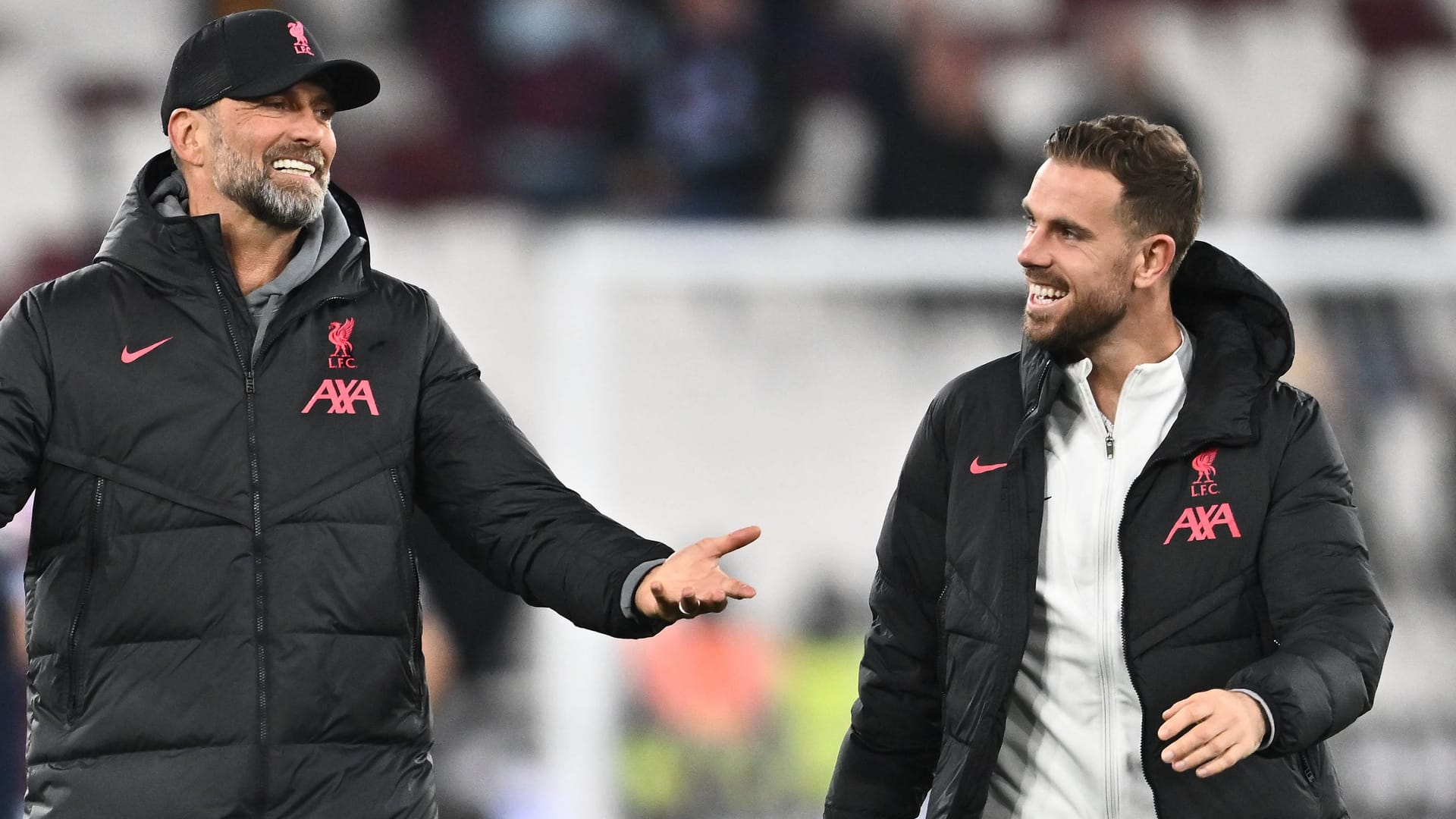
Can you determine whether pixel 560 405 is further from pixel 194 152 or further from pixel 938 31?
pixel 194 152

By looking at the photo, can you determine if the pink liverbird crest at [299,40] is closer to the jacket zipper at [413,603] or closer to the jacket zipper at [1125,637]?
the jacket zipper at [413,603]

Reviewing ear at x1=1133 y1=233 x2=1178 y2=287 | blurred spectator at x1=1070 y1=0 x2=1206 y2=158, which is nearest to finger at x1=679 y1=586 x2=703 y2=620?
ear at x1=1133 y1=233 x2=1178 y2=287

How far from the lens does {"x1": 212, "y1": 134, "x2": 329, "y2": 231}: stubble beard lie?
233cm

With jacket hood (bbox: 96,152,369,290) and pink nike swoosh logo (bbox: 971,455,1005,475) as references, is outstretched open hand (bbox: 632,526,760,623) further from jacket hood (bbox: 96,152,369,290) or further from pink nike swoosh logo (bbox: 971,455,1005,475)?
jacket hood (bbox: 96,152,369,290)

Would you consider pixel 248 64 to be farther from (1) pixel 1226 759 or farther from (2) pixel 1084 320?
(1) pixel 1226 759

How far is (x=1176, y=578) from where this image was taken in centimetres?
227

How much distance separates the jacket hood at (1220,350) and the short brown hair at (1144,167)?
5cm

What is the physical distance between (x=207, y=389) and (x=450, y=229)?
12.7ft

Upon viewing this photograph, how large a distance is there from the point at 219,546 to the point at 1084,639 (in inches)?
43.1

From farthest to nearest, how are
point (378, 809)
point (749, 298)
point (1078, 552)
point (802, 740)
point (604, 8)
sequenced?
point (604, 8)
point (749, 298)
point (802, 740)
point (1078, 552)
point (378, 809)

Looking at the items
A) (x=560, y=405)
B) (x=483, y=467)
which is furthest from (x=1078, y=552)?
(x=560, y=405)

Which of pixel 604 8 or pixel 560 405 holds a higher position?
pixel 604 8

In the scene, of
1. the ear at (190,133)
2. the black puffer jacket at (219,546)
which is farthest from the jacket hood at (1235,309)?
the ear at (190,133)

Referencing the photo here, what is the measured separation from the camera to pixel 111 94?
590 cm
